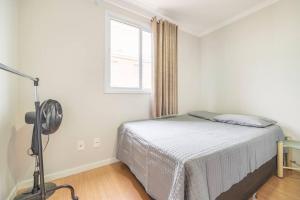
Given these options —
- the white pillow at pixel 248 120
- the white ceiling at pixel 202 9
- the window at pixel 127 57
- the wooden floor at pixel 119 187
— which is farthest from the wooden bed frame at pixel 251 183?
the white ceiling at pixel 202 9

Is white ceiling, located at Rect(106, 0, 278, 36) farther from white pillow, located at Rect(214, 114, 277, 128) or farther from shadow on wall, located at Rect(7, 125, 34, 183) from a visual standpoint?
shadow on wall, located at Rect(7, 125, 34, 183)

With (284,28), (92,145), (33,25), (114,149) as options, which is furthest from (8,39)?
Answer: (284,28)

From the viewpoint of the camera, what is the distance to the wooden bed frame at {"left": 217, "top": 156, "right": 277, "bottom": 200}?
3.86 feet

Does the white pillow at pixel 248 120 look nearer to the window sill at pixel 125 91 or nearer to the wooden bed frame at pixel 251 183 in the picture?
the wooden bed frame at pixel 251 183

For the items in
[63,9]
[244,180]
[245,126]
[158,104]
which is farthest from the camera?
[158,104]

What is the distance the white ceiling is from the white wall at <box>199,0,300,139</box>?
5.5 inches

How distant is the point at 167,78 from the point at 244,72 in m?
1.39

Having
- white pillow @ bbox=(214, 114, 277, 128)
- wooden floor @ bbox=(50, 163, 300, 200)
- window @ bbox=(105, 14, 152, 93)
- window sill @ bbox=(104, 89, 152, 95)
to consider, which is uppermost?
window @ bbox=(105, 14, 152, 93)

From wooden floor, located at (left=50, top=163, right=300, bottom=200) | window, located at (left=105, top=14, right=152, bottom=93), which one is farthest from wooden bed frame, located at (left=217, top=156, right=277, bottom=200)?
window, located at (left=105, top=14, right=152, bottom=93)

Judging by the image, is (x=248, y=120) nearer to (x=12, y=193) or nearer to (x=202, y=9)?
(x=202, y=9)

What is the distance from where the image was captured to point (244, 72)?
8.36 ft

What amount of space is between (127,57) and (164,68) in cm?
68

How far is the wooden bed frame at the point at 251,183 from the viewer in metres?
1.18

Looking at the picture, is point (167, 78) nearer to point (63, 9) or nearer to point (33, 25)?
point (63, 9)
